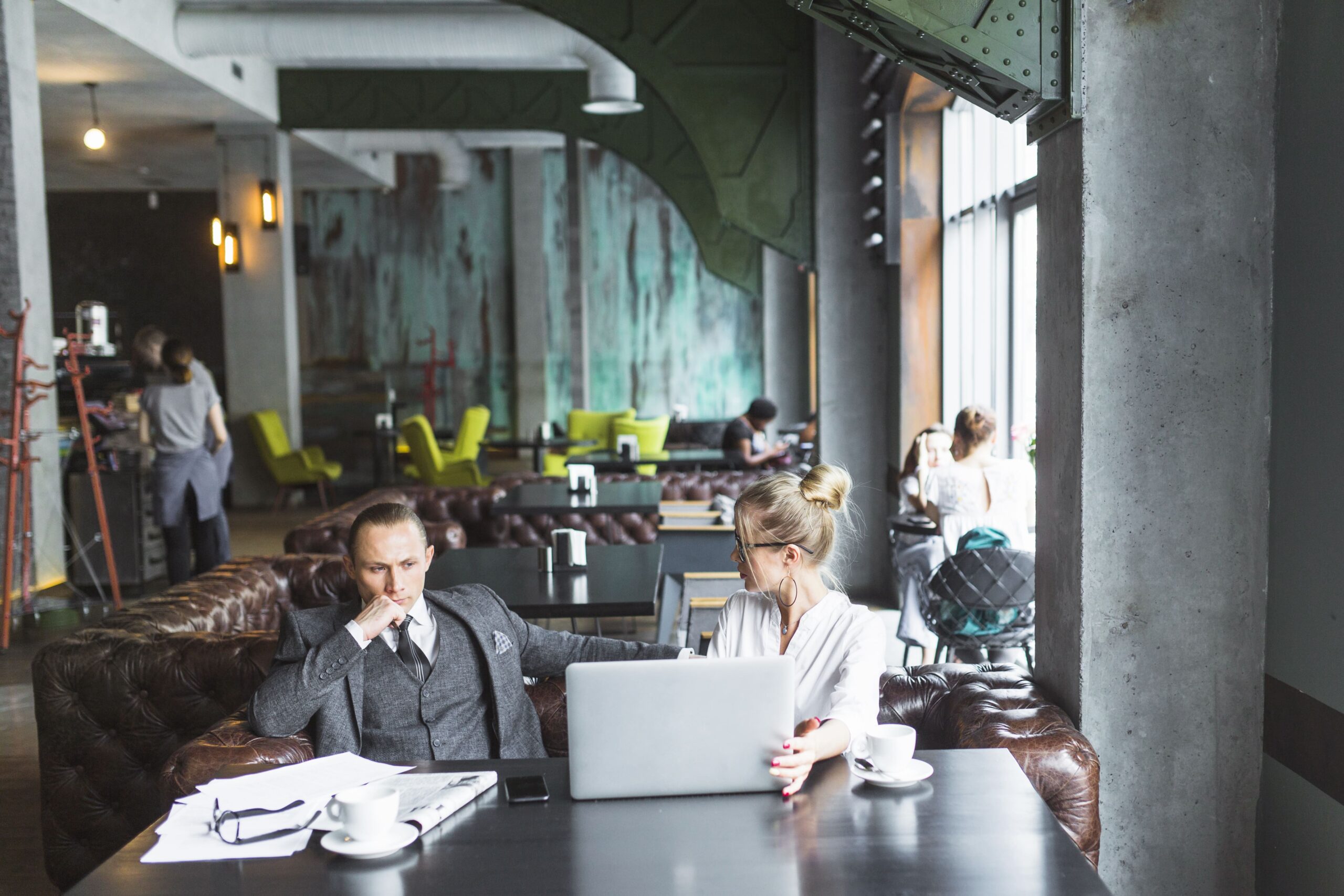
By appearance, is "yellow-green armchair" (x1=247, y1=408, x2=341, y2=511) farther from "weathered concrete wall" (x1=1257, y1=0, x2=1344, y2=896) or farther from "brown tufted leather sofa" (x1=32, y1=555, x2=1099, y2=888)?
"weathered concrete wall" (x1=1257, y1=0, x2=1344, y2=896)

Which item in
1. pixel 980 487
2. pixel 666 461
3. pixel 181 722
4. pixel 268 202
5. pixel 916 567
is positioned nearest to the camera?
pixel 181 722

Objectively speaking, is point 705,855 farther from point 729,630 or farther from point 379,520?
point 379,520

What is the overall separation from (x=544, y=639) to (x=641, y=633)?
13.8ft

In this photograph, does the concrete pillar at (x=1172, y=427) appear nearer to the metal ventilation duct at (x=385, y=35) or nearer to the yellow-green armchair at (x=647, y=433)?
the metal ventilation duct at (x=385, y=35)

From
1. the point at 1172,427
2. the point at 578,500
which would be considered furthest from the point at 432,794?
the point at 578,500

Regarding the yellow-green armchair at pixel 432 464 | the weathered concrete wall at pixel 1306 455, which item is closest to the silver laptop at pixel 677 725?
A: the weathered concrete wall at pixel 1306 455

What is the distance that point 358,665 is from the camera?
251 cm

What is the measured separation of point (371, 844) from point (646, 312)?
14.8 metres

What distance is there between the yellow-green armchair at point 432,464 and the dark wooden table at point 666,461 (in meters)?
1.40

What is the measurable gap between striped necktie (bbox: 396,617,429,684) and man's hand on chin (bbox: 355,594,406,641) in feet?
0.49

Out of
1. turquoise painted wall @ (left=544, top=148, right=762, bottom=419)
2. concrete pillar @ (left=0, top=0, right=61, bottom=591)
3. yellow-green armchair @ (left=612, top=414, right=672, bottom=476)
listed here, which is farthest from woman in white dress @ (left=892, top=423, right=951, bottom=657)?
turquoise painted wall @ (left=544, top=148, right=762, bottom=419)

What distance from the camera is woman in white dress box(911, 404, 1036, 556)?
5.10m

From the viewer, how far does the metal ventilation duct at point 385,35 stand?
30.5 ft

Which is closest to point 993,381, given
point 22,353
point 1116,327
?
point 1116,327
